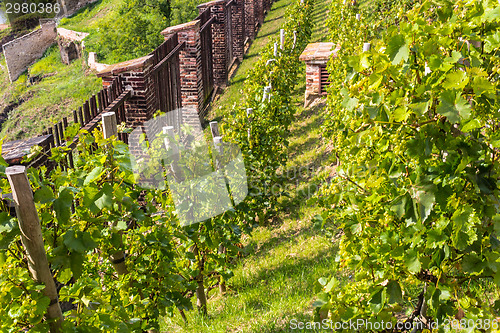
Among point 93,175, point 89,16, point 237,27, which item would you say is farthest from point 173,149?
point 89,16

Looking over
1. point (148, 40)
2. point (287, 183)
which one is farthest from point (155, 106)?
point (148, 40)

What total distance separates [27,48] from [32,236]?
118 feet

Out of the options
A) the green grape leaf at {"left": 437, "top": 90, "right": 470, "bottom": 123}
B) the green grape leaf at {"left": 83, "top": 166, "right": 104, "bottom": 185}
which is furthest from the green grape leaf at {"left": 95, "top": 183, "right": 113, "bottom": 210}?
the green grape leaf at {"left": 437, "top": 90, "right": 470, "bottom": 123}

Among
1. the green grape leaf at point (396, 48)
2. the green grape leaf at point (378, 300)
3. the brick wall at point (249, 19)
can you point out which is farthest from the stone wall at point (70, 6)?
the green grape leaf at point (378, 300)

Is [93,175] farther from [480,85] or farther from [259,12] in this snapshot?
[259,12]

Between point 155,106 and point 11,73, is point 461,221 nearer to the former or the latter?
point 155,106

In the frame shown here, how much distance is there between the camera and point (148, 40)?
1623 cm

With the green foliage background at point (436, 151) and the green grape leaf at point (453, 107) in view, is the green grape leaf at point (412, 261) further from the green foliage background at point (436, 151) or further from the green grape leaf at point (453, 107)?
the green grape leaf at point (453, 107)

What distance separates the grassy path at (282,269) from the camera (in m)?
3.62

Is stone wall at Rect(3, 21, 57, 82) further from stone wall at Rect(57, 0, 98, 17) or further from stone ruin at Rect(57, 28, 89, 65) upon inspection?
stone wall at Rect(57, 0, 98, 17)

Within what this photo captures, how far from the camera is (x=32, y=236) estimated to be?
201 centimetres

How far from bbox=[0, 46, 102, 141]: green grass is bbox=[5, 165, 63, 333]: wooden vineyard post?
19416 millimetres

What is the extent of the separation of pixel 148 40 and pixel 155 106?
31.3ft

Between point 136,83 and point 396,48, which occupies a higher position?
point 396,48
